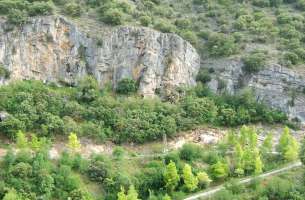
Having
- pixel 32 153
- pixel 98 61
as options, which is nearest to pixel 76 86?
pixel 98 61

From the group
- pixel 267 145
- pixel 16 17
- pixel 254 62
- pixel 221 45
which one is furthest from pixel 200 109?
pixel 16 17

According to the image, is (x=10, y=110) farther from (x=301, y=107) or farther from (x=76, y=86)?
(x=301, y=107)

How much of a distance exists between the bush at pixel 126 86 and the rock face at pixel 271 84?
8.60 metres

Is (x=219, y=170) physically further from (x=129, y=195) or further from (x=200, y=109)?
(x=200, y=109)

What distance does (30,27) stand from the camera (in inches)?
2650

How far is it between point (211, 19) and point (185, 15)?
320cm

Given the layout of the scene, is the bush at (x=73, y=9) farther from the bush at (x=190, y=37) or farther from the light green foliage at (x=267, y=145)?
the light green foliage at (x=267, y=145)

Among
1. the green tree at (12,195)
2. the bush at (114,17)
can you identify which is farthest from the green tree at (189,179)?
the bush at (114,17)

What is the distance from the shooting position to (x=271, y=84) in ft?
226

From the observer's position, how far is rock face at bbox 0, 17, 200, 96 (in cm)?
6544

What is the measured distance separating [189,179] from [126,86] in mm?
13981

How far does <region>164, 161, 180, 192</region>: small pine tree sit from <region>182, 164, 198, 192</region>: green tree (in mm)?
656

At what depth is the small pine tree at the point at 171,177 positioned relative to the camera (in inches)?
2154

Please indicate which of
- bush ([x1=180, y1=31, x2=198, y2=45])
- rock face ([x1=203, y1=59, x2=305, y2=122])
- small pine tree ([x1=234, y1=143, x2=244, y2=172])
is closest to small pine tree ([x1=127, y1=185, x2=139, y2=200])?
small pine tree ([x1=234, y1=143, x2=244, y2=172])
